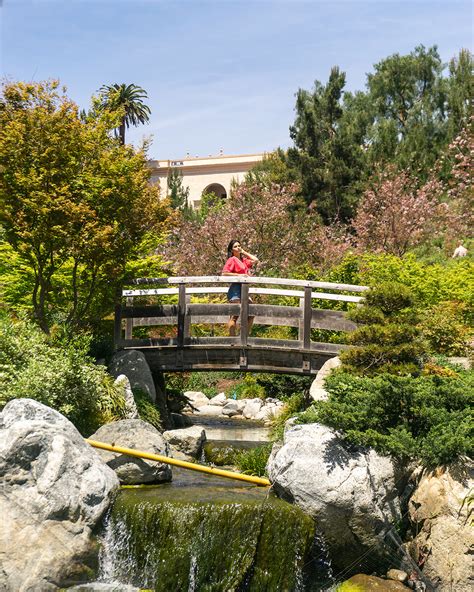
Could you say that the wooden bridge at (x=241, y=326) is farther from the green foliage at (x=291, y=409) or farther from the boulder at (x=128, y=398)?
the boulder at (x=128, y=398)

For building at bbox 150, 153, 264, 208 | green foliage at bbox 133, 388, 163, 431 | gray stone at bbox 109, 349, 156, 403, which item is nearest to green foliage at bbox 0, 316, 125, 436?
green foliage at bbox 133, 388, 163, 431

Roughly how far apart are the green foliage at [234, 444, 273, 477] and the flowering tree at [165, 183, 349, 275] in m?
13.3

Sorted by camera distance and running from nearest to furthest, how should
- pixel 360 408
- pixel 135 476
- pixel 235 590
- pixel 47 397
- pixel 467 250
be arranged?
pixel 235 590
pixel 360 408
pixel 135 476
pixel 47 397
pixel 467 250

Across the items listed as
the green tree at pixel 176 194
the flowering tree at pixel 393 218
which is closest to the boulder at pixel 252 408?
the flowering tree at pixel 393 218

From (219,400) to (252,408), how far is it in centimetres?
178

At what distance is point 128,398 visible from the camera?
12.6m

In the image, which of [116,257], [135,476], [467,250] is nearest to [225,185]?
[467,250]

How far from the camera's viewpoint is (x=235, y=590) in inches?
355

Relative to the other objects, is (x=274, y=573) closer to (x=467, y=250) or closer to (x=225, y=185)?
(x=467, y=250)

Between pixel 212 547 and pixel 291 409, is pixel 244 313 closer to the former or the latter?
pixel 291 409

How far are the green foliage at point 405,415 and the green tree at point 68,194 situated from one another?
4.83 metres

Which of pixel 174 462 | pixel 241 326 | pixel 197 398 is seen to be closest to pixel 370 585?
pixel 174 462

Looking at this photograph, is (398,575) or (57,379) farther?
(57,379)

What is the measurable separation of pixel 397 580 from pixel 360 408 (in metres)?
1.89
